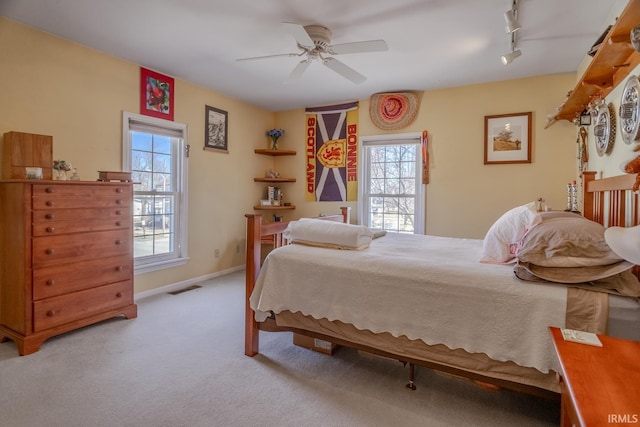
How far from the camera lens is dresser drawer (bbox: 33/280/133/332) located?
8.13 feet

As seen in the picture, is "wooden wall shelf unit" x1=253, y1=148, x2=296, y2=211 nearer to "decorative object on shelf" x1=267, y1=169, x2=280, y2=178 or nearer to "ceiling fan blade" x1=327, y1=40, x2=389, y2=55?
"decorative object on shelf" x1=267, y1=169, x2=280, y2=178

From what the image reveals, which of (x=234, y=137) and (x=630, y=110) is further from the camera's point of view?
(x=234, y=137)

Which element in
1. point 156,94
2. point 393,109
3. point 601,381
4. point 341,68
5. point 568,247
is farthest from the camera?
point 393,109

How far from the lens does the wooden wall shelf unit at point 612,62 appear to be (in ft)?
5.07

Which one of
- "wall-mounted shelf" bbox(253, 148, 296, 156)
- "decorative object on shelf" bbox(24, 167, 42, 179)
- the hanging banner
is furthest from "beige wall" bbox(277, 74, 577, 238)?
"decorative object on shelf" bbox(24, 167, 42, 179)

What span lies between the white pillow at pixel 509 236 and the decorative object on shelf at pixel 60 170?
10.9 ft

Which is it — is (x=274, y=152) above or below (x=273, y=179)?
above

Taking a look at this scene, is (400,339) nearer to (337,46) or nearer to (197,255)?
(337,46)

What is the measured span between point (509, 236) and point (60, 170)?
347 centimetres

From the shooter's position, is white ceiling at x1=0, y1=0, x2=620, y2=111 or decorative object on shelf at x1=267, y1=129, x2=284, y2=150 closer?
white ceiling at x1=0, y1=0, x2=620, y2=111

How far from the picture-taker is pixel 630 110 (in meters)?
1.90

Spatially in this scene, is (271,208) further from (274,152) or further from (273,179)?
(274,152)

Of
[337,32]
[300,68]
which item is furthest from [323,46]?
[300,68]

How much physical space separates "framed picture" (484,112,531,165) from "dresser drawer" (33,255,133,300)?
13.7 feet
